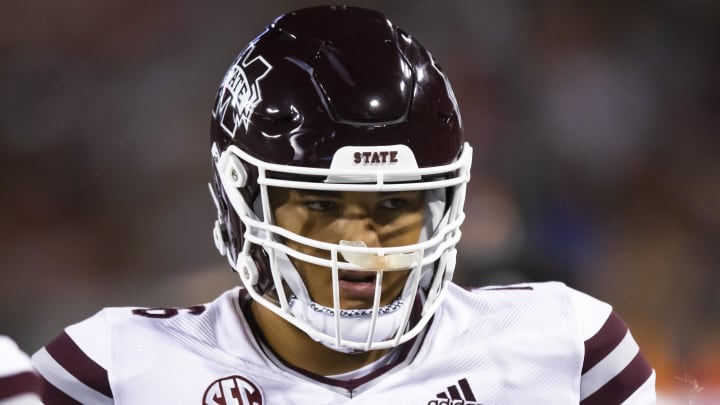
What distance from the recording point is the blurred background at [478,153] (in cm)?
230

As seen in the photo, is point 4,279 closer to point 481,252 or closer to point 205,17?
point 205,17

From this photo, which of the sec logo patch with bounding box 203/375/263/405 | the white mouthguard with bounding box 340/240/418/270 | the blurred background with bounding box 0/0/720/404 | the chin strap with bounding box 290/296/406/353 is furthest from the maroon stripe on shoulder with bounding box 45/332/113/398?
the blurred background with bounding box 0/0/720/404

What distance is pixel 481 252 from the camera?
247 cm

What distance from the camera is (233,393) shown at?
4.00 feet

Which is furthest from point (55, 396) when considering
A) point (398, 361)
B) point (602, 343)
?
point (602, 343)

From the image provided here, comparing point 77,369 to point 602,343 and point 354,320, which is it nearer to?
point 354,320

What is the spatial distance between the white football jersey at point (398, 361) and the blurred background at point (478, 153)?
3.43ft

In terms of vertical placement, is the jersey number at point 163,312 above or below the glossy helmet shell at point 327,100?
below

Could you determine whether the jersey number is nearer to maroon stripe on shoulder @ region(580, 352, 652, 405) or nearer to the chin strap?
the chin strap

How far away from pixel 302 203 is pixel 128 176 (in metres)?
1.30

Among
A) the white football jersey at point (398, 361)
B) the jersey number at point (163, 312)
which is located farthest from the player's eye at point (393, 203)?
the jersey number at point (163, 312)

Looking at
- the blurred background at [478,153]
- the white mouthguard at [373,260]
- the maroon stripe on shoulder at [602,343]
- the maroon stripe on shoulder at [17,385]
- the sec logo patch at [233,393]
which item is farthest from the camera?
the blurred background at [478,153]

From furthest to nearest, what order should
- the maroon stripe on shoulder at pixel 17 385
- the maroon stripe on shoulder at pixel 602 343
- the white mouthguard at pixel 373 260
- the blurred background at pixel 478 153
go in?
the blurred background at pixel 478 153, the maroon stripe on shoulder at pixel 602 343, the white mouthguard at pixel 373 260, the maroon stripe on shoulder at pixel 17 385

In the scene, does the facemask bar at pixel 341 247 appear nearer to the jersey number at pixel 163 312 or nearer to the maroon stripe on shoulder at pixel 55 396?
the jersey number at pixel 163 312
